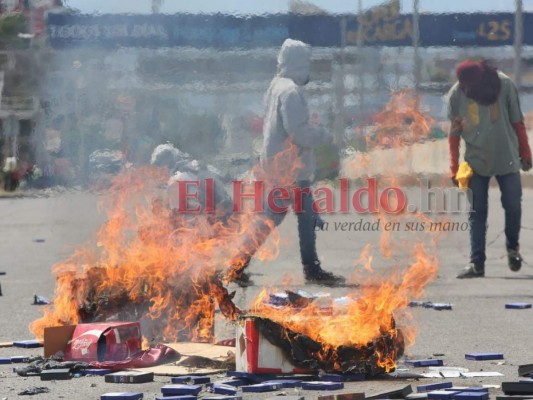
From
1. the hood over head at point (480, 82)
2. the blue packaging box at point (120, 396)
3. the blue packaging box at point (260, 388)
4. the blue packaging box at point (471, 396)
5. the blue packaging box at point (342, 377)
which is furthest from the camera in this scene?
the hood over head at point (480, 82)

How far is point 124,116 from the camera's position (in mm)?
10625

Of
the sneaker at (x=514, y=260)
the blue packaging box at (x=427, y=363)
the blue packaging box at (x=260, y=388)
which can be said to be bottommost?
the blue packaging box at (x=260, y=388)

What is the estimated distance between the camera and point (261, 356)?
776 centimetres

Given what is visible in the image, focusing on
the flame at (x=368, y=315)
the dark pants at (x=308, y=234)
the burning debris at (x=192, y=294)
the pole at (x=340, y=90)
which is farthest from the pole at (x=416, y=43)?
the burning debris at (x=192, y=294)

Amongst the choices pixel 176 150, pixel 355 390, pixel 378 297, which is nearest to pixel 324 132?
pixel 176 150

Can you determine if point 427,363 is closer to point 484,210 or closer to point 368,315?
point 368,315

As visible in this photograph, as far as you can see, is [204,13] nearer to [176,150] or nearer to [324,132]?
[176,150]

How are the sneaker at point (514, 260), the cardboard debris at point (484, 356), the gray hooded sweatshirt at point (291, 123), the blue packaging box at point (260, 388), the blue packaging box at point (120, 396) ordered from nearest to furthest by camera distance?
the blue packaging box at point (120, 396), the blue packaging box at point (260, 388), the cardboard debris at point (484, 356), the gray hooded sweatshirt at point (291, 123), the sneaker at point (514, 260)

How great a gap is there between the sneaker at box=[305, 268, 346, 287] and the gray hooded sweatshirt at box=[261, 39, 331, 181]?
907 mm

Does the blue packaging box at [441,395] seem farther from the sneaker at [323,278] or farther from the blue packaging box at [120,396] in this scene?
the sneaker at [323,278]

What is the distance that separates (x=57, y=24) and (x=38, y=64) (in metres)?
0.92

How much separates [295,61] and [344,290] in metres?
1.80

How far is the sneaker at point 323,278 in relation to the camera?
12.5m

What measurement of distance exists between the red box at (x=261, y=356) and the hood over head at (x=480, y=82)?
5.77m
